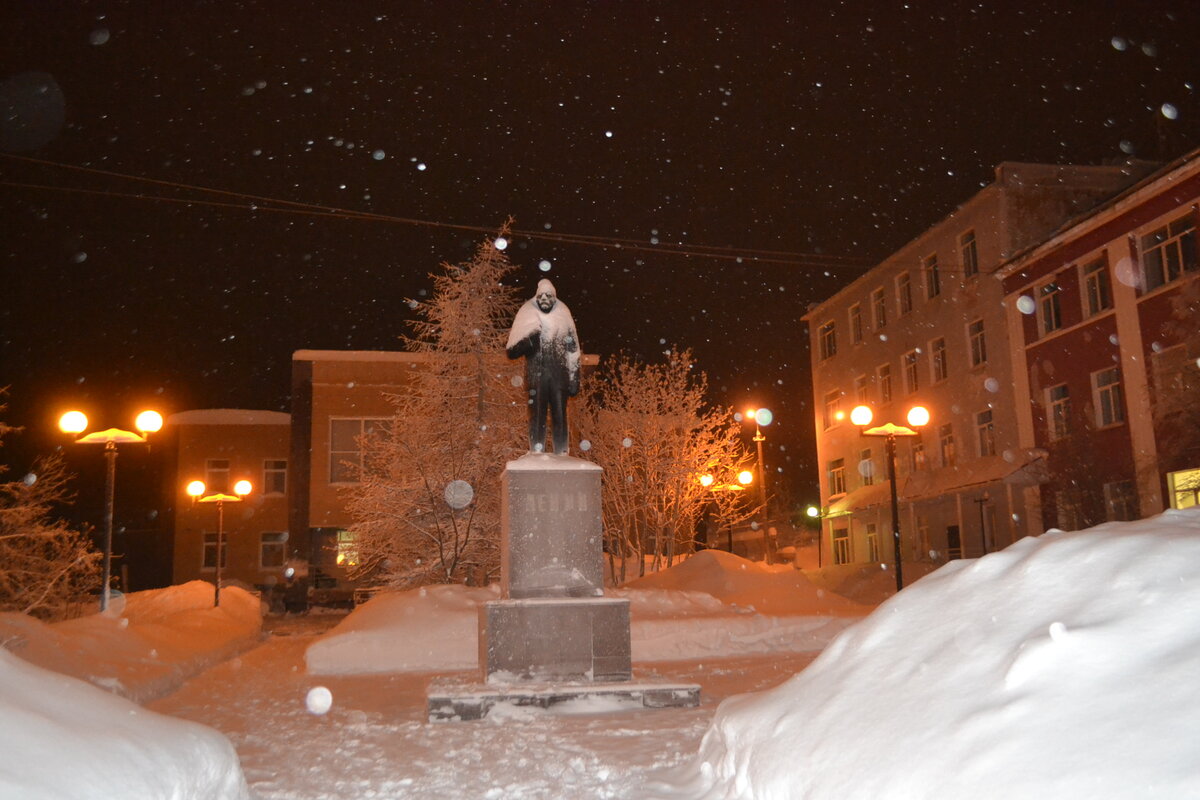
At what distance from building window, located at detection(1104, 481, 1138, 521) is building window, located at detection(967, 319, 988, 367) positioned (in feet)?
25.1

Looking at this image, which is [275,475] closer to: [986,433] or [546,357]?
[986,433]

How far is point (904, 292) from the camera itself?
37.7 m

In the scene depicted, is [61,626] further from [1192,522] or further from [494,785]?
[1192,522]

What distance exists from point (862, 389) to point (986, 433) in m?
9.54

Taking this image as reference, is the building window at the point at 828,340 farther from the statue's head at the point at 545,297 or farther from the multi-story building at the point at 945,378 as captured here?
the statue's head at the point at 545,297

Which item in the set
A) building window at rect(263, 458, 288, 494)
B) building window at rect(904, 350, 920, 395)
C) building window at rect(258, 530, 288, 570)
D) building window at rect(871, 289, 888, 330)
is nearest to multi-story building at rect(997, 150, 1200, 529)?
building window at rect(904, 350, 920, 395)

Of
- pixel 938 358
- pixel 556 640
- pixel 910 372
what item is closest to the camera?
pixel 556 640

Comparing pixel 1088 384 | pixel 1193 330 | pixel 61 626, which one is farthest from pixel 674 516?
pixel 61 626

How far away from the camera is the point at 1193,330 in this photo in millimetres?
21922

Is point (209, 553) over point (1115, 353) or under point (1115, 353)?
under

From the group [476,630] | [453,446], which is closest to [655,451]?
[453,446]

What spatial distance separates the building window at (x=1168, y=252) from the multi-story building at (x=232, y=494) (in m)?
32.9

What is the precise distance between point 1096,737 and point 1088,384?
25.3 meters

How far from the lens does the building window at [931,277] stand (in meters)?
35.2
